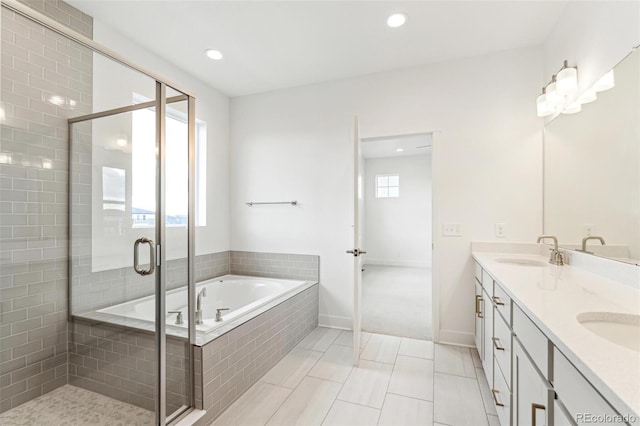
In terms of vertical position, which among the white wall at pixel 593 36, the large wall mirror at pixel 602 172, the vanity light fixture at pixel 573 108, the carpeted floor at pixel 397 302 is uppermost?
the white wall at pixel 593 36

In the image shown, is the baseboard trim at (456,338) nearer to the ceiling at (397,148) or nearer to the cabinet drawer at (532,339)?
the cabinet drawer at (532,339)

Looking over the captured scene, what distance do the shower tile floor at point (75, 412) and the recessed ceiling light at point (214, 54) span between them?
2796mm

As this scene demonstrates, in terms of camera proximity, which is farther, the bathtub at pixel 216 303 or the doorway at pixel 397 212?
the doorway at pixel 397 212

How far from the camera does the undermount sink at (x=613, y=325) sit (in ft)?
3.23

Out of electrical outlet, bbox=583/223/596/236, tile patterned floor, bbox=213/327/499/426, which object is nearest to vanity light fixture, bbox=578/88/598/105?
electrical outlet, bbox=583/223/596/236

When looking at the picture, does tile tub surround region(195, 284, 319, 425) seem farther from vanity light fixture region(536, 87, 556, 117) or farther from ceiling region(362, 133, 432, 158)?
ceiling region(362, 133, 432, 158)

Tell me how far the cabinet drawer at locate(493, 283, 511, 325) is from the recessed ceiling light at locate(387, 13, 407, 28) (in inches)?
79.5

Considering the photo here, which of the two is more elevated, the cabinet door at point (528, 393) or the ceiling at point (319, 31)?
the ceiling at point (319, 31)

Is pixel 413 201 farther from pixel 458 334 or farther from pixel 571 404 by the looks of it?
pixel 571 404

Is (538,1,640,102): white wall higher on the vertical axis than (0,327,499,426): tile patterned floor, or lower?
higher

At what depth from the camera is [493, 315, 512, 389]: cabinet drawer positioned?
1409 millimetres

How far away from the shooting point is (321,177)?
3248mm

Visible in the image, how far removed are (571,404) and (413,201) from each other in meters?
6.21

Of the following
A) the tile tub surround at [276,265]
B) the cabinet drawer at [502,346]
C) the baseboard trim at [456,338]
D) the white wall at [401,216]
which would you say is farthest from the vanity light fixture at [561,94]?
the white wall at [401,216]
